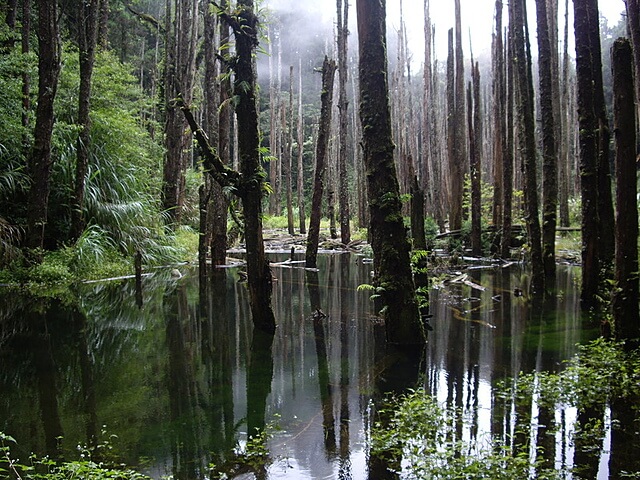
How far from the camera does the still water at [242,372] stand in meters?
4.05

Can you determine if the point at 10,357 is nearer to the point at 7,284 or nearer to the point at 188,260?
the point at 7,284

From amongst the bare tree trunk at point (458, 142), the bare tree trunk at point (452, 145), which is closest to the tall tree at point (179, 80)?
the bare tree trunk at point (452, 145)

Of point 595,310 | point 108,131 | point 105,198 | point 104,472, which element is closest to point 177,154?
point 108,131

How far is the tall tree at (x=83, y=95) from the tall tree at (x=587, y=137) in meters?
10.8

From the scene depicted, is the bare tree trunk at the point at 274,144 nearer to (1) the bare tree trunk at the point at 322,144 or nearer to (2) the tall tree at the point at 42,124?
(1) the bare tree trunk at the point at 322,144

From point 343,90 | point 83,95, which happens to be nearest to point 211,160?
point 83,95

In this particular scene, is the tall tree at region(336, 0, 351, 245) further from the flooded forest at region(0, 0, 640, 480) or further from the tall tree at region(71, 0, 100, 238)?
the tall tree at region(71, 0, 100, 238)

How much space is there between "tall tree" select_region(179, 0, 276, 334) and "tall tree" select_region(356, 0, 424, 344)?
5.01ft

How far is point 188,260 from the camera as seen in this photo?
17297mm

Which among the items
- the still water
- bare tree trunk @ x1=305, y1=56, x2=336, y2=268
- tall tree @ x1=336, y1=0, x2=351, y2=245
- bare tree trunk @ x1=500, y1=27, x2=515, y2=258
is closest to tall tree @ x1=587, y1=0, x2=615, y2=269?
the still water

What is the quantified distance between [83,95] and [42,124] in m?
2.19

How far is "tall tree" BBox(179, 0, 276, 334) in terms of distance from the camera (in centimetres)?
705

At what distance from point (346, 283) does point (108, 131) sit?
9.00 m

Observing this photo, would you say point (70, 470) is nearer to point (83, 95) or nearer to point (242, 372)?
point (242, 372)
